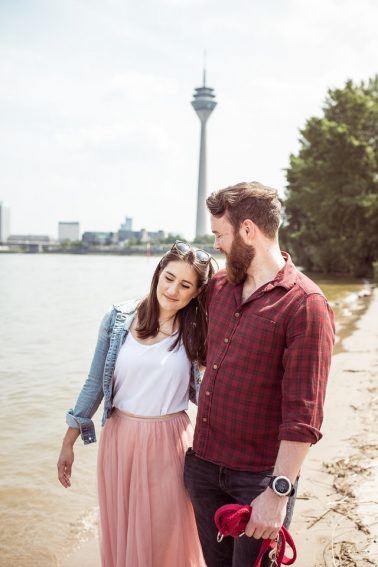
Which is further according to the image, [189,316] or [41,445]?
[41,445]

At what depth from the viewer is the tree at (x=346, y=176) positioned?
38.3m

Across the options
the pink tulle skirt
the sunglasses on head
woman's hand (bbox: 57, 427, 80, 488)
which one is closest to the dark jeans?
the pink tulle skirt

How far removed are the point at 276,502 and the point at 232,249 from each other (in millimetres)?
1010

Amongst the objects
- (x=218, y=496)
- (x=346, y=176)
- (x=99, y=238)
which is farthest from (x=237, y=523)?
(x=99, y=238)

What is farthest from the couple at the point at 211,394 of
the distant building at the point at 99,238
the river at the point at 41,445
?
the distant building at the point at 99,238

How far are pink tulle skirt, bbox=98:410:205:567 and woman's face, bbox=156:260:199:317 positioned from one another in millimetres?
575

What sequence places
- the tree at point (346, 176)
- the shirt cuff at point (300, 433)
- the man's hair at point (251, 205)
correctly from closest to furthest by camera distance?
the shirt cuff at point (300, 433), the man's hair at point (251, 205), the tree at point (346, 176)

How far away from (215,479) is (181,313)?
872mm

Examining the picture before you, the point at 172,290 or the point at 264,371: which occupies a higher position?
the point at 172,290

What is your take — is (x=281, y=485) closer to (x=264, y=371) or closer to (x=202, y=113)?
(x=264, y=371)

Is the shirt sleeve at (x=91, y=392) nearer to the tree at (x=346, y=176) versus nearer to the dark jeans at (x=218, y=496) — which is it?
the dark jeans at (x=218, y=496)

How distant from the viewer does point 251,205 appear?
2.46m

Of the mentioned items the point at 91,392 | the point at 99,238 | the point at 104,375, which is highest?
the point at 104,375

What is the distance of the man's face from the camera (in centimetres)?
252
